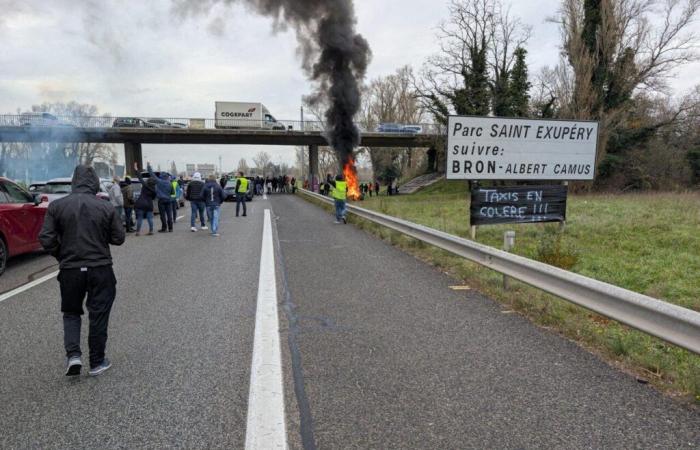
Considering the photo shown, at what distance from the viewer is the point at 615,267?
7773 millimetres

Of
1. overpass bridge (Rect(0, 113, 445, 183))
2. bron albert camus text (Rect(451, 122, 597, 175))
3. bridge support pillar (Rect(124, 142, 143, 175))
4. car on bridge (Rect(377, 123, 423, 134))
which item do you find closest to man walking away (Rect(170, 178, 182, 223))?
bron albert camus text (Rect(451, 122, 597, 175))

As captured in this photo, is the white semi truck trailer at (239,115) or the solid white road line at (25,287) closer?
the solid white road line at (25,287)

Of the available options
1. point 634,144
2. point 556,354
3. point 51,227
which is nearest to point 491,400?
point 556,354

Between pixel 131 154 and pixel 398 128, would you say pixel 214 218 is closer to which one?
pixel 398 128

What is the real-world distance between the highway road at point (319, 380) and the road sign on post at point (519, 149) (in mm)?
4451

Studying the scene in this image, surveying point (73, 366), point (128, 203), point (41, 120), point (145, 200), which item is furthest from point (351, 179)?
point (73, 366)

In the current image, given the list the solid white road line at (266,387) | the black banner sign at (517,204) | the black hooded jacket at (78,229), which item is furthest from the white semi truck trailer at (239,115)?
the black hooded jacket at (78,229)

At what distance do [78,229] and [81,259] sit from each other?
228 mm

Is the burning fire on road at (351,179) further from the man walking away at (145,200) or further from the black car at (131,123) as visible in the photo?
the black car at (131,123)

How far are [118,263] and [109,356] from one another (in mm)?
5057

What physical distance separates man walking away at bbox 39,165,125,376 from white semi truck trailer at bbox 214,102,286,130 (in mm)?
40149

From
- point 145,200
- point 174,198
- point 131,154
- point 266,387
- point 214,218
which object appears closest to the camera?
point 266,387

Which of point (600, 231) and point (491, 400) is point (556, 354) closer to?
point (491, 400)

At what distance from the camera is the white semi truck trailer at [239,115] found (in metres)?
42.0
